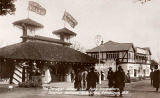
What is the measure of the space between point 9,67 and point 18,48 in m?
1.98

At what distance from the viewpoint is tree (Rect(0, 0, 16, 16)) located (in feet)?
48.7

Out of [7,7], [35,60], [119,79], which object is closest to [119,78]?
[119,79]

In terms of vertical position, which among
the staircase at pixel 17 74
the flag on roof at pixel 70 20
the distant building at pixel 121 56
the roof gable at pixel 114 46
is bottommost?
the staircase at pixel 17 74

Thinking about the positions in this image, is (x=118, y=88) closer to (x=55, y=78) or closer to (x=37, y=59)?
(x=37, y=59)

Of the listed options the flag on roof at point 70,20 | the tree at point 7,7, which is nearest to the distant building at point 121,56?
the flag on roof at point 70,20

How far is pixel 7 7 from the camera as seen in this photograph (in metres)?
15.1

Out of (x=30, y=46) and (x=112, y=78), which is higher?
(x=30, y=46)

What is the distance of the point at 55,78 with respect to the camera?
3070cm

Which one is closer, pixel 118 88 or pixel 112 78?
pixel 118 88

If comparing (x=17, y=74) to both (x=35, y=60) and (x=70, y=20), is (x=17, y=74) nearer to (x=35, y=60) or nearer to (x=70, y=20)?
(x=35, y=60)

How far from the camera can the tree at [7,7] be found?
14836 millimetres

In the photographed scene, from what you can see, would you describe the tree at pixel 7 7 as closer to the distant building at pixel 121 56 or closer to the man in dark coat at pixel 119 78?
the man in dark coat at pixel 119 78

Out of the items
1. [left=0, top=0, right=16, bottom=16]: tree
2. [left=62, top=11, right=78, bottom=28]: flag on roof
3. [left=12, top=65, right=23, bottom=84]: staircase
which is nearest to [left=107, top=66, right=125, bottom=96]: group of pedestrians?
[left=0, top=0, right=16, bottom=16]: tree

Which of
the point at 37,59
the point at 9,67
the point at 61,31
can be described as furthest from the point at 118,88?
the point at 61,31
